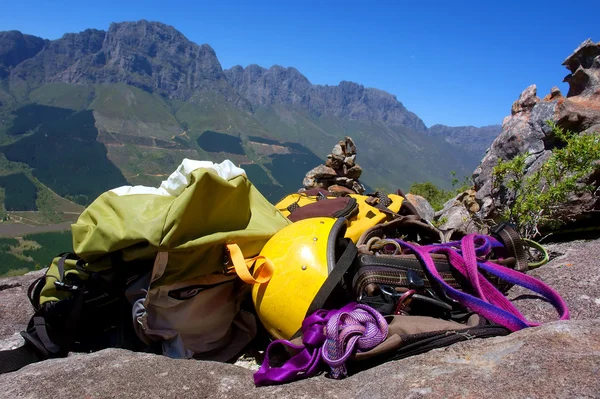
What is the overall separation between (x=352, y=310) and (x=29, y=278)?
6.74 meters

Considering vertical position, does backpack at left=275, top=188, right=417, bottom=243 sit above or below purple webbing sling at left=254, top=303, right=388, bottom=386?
above

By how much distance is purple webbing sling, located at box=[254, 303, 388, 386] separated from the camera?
8.70ft

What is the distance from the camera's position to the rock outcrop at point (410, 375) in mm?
1973

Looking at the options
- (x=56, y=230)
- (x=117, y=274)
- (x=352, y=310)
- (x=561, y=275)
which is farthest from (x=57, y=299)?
(x=56, y=230)

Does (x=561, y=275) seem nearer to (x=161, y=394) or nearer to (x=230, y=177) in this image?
(x=230, y=177)

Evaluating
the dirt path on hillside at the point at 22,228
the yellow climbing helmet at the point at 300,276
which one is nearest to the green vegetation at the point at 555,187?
the yellow climbing helmet at the point at 300,276

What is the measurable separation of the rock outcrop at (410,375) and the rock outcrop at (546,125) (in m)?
3.30

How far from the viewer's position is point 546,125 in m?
7.38

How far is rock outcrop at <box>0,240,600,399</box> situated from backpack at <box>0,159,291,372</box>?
2.28 ft

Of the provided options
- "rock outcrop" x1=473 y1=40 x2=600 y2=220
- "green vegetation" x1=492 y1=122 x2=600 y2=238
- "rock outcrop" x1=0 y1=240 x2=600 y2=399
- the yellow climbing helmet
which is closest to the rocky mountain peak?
"rock outcrop" x1=473 y1=40 x2=600 y2=220

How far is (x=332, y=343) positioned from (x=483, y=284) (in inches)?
57.0

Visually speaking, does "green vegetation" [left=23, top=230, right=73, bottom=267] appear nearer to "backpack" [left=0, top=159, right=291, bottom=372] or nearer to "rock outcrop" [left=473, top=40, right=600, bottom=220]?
"rock outcrop" [left=473, top=40, right=600, bottom=220]

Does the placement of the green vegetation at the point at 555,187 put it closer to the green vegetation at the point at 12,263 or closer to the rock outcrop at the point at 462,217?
the rock outcrop at the point at 462,217

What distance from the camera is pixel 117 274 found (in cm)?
383
